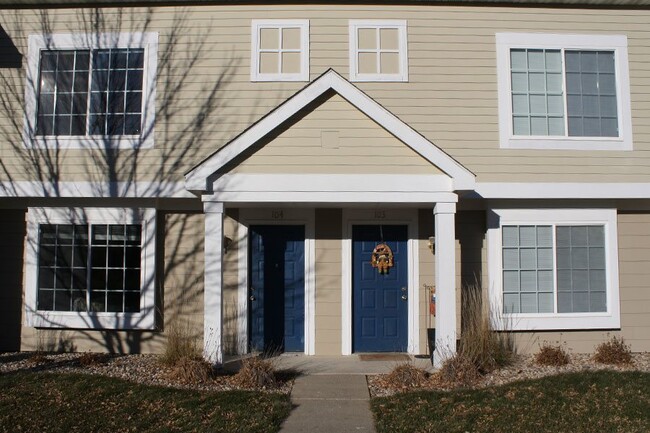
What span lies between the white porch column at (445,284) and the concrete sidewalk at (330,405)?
1.31 metres

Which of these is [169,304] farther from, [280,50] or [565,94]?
[565,94]

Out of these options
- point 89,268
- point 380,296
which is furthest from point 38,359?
point 380,296

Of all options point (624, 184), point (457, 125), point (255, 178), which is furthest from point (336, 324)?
point (624, 184)

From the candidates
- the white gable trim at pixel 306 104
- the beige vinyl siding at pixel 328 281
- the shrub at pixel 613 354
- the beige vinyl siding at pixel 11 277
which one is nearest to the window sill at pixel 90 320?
the beige vinyl siding at pixel 11 277

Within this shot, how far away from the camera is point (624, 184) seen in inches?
408

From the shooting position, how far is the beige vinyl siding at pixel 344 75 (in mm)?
10406

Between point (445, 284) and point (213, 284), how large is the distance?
3.56 meters

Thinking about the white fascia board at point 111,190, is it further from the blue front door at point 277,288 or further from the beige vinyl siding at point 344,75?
the blue front door at point 277,288

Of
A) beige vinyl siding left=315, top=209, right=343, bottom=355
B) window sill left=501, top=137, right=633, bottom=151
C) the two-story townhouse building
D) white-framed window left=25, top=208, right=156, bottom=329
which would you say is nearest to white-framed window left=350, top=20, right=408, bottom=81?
the two-story townhouse building

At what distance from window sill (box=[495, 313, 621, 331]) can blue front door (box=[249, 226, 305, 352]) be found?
11.5 feet

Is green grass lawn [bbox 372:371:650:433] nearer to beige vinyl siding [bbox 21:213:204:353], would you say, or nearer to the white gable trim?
the white gable trim

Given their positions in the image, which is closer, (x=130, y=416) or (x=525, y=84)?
(x=130, y=416)

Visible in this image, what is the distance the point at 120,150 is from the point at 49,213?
1.70m

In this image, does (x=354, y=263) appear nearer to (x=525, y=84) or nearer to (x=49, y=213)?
(x=525, y=84)
